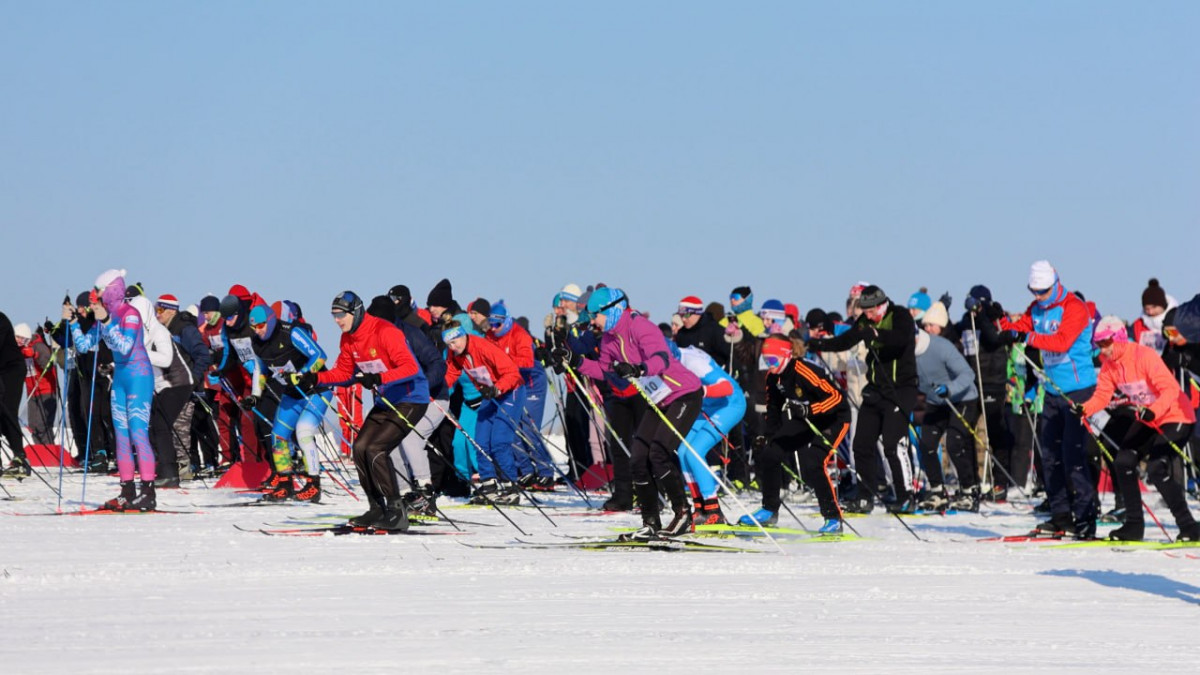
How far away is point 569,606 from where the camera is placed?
7703 mm

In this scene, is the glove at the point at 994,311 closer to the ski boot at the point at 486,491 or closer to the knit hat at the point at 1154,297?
the knit hat at the point at 1154,297

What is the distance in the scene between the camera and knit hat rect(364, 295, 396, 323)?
13.1 metres

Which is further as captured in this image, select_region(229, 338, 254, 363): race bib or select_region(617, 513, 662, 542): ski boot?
select_region(229, 338, 254, 363): race bib

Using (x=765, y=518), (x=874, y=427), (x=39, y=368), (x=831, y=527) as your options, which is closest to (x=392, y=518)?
(x=765, y=518)

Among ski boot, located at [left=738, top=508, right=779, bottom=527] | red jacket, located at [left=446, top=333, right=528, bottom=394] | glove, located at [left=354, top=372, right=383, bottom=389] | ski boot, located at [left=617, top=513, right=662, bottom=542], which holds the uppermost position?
red jacket, located at [left=446, top=333, right=528, bottom=394]

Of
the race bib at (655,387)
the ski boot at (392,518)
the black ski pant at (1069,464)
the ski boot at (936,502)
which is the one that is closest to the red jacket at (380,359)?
the ski boot at (392,518)

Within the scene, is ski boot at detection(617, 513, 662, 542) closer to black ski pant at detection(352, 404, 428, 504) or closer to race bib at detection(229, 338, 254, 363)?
black ski pant at detection(352, 404, 428, 504)

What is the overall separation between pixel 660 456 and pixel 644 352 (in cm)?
67

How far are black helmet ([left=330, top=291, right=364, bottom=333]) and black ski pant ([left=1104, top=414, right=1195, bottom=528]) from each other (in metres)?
5.04

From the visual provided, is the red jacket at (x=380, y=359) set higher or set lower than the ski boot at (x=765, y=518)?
higher

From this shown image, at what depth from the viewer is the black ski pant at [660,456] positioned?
10.7 m

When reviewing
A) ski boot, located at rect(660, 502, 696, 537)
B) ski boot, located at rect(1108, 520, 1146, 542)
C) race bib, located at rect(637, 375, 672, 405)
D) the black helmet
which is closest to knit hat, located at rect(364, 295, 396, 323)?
the black helmet

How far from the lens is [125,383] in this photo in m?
12.9

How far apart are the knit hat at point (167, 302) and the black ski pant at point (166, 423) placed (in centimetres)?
171
